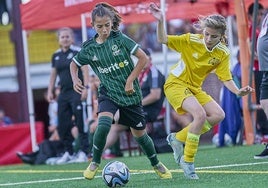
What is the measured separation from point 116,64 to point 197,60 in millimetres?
901

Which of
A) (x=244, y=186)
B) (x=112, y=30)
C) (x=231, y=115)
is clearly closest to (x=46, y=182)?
(x=112, y=30)

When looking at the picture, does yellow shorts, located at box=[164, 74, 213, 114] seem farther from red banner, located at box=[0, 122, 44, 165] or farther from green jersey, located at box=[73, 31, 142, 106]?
red banner, located at box=[0, 122, 44, 165]

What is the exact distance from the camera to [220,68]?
32.4 ft

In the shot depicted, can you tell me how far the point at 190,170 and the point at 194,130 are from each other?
1.35ft

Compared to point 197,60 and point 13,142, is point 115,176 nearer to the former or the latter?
point 197,60

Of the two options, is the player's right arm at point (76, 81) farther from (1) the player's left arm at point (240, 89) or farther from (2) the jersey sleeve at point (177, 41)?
→ (1) the player's left arm at point (240, 89)

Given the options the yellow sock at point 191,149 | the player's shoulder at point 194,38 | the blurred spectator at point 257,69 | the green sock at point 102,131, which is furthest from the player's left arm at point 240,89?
the blurred spectator at point 257,69

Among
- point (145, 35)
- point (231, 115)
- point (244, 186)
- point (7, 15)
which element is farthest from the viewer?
point (145, 35)

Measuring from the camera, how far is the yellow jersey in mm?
9695

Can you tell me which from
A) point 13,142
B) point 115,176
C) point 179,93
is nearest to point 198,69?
point 179,93

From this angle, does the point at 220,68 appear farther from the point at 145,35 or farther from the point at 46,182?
the point at 145,35

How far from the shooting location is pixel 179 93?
966cm

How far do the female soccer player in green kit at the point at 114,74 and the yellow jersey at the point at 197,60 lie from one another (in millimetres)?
570

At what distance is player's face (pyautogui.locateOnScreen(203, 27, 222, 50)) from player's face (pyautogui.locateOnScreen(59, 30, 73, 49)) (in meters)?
5.19
